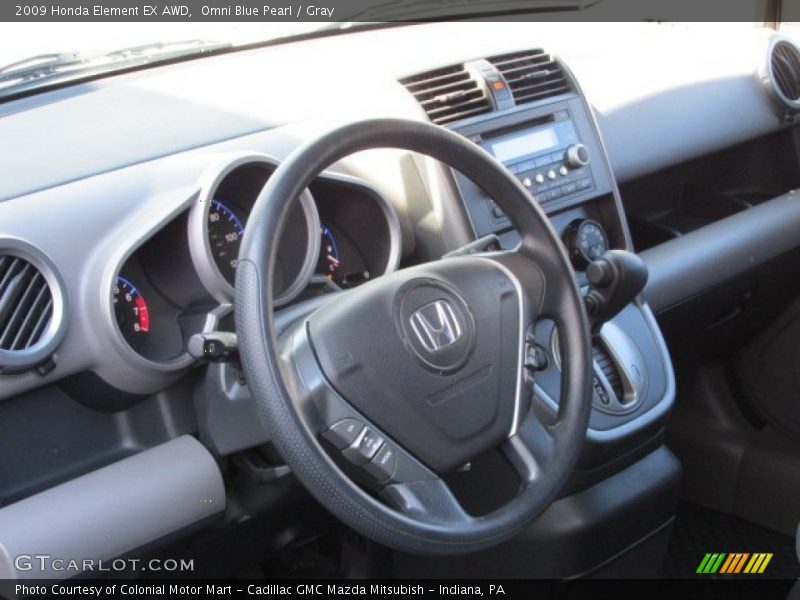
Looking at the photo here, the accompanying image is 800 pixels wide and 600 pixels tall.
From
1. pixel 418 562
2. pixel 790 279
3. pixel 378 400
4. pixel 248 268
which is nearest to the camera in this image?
pixel 248 268

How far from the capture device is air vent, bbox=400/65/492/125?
201cm

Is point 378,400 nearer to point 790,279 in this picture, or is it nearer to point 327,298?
point 327,298

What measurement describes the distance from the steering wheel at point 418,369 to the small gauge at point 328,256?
1.25ft

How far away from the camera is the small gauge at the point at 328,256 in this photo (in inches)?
73.0

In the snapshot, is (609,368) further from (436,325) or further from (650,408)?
(436,325)

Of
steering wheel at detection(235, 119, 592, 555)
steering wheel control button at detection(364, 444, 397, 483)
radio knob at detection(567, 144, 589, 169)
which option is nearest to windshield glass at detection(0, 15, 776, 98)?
radio knob at detection(567, 144, 589, 169)

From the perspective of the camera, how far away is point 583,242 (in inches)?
83.0

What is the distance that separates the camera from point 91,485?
1.55 meters

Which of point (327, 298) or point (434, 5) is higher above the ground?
point (434, 5)

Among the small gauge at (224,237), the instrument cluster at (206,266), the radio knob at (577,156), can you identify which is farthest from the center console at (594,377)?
the small gauge at (224,237)

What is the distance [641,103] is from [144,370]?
4.31 ft

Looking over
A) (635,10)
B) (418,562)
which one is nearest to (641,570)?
(418,562)

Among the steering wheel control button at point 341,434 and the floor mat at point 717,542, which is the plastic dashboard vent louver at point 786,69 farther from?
the steering wheel control button at point 341,434

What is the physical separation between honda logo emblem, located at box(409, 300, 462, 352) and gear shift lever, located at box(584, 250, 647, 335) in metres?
0.35
